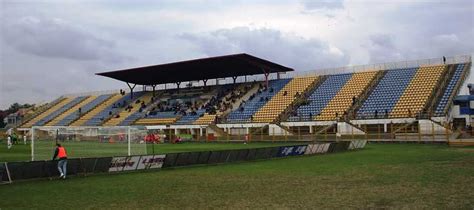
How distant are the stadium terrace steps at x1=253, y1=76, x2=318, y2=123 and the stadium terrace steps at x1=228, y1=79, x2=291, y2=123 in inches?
36.5

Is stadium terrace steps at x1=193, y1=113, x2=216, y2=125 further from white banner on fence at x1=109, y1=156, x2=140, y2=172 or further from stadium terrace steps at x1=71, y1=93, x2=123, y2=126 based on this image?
white banner on fence at x1=109, y1=156, x2=140, y2=172

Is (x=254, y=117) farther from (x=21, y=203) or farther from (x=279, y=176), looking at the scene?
(x=21, y=203)

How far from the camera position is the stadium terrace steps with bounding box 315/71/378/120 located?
59.7 m

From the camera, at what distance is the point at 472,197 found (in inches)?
551

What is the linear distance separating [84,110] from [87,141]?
59.3 m

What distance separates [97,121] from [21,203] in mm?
67893

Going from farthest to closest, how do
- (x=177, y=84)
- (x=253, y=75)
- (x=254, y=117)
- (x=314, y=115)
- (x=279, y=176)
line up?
(x=177, y=84) < (x=253, y=75) < (x=254, y=117) < (x=314, y=115) < (x=279, y=176)

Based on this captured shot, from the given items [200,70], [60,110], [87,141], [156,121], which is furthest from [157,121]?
[87,141]

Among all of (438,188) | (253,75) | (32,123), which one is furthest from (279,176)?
(32,123)

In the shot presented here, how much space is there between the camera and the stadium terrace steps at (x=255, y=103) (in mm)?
66750

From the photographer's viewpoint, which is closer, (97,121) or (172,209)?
(172,209)

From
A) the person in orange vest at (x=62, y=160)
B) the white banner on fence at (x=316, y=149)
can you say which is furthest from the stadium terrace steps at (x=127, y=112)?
the person in orange vest at (x=62, y=160)

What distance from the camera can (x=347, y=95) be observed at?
6331cm

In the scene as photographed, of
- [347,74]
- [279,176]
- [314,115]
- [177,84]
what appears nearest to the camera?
[279,176]
